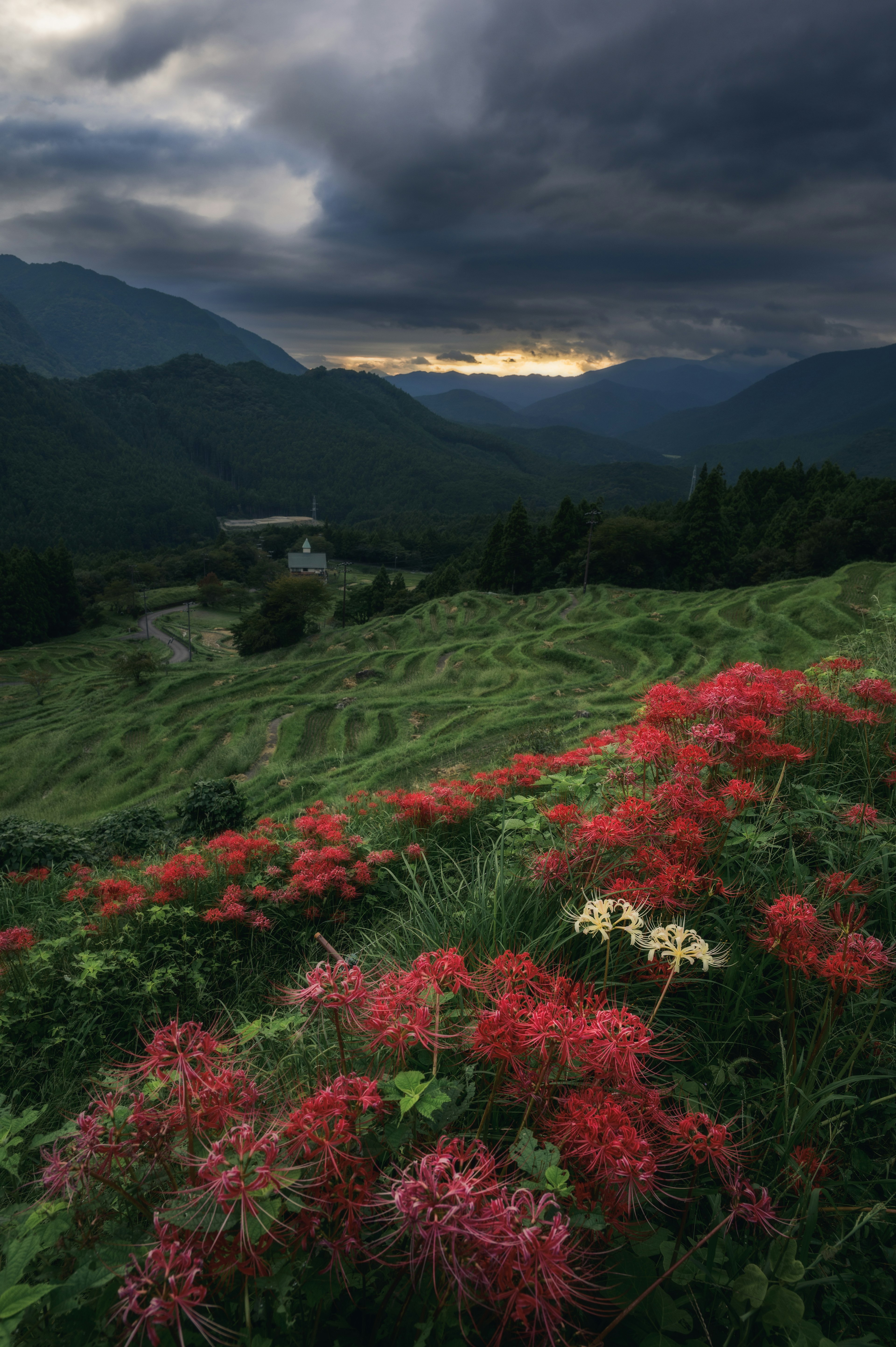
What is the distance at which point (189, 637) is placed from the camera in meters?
72.4

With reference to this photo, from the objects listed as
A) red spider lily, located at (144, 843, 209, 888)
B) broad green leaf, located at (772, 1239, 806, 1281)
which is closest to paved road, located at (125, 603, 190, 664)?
red spider lily, located at (144, 843, 209, 888)

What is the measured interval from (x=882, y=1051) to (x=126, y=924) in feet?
15.8

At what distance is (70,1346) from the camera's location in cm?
141

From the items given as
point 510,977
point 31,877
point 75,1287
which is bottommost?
point 31,877

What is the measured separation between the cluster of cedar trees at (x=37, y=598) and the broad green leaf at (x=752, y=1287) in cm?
8343

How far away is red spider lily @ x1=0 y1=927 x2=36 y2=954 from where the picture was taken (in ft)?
14.7

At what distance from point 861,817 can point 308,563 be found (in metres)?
115

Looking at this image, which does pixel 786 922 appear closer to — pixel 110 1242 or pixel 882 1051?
pixel 882 1051

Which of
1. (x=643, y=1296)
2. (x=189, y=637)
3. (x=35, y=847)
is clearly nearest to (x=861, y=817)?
(x=643, y=1296)

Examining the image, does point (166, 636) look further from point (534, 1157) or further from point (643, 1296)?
point (643, 1296)

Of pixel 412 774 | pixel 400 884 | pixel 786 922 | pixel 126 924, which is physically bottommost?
pixel 412 774

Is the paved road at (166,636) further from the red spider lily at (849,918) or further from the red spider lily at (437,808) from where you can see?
the red spider lily at (849,918)

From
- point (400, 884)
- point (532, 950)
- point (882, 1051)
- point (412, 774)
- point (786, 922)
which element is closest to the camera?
point (786, 922)

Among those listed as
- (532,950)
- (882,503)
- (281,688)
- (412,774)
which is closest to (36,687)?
(281,688)
